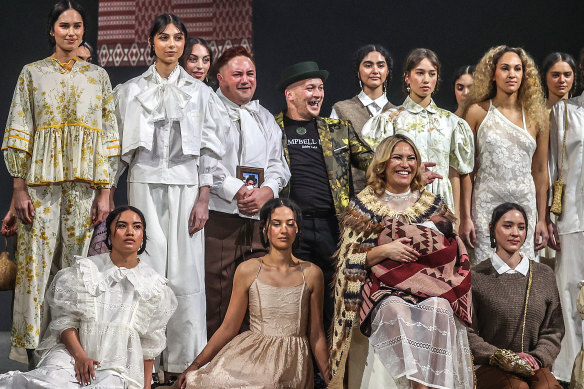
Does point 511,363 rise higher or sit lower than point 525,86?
lower

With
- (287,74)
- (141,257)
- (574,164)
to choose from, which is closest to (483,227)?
(574,164)

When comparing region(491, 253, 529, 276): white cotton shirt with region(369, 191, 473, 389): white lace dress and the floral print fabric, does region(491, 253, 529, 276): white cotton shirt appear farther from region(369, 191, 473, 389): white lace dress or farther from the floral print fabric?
the floral print fabric

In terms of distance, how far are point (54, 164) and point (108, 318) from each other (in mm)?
889

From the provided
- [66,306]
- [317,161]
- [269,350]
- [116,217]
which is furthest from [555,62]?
[66,306]

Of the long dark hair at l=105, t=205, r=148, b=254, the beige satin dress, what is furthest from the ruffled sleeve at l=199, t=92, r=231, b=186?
the beige satin dress

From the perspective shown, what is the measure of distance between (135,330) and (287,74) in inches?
73.8

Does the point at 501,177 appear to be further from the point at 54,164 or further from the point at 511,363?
the point at 54,164

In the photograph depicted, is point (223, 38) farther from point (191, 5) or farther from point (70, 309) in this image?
point (70, 309)

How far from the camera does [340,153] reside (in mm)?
5090

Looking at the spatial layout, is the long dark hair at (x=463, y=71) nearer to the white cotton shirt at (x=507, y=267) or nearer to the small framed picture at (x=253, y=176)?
the small framed picture at (x=253, y=176)

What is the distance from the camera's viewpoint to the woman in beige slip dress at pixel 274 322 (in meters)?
4.28

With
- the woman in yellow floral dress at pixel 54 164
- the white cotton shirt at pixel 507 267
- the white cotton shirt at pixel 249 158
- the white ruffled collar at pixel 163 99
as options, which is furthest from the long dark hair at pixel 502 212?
the woman in yellow floral dress at pixel 54 164

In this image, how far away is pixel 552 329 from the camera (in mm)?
4285

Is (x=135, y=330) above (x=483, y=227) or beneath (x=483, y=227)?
beneath
